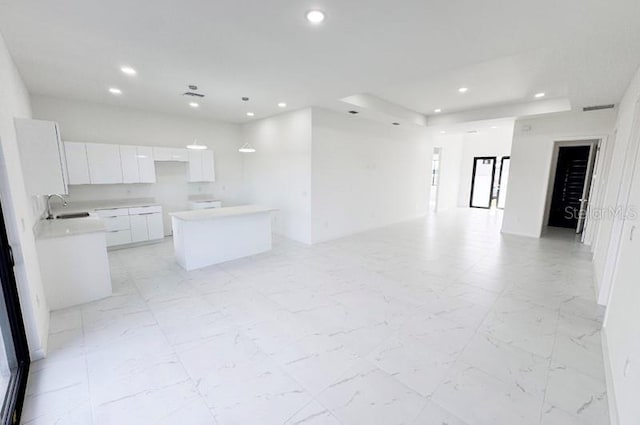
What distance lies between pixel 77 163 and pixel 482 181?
1245 cm

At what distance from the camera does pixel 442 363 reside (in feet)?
7.22

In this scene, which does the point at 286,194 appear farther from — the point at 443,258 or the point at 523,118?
the point at 523,118

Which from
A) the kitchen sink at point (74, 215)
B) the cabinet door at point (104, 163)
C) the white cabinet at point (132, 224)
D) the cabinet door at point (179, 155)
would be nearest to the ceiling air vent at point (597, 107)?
the cabinet door at point (179, 155)

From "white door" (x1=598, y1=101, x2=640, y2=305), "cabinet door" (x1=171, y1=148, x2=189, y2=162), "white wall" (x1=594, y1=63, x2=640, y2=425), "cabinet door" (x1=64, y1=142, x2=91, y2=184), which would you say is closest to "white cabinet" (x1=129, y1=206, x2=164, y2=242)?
"cabinet door" (x1=64, y1=142, x2=91, y2=184)

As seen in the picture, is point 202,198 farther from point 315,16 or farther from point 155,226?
point 315,16

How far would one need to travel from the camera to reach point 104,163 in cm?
502

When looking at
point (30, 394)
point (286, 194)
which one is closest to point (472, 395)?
point (30, 394)

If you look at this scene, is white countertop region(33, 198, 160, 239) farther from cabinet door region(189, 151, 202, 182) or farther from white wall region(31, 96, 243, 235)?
cabinet door region(189, 151, 202, 182)

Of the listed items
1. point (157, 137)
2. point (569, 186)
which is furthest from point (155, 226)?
point (569, 186)

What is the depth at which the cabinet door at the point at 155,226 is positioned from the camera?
5566mm

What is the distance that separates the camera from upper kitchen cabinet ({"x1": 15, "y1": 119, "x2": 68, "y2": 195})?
2.71 meters

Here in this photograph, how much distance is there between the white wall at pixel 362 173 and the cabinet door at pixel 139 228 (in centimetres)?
345

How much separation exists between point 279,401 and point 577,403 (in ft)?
6.64

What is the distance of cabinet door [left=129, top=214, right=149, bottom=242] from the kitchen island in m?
1.32
